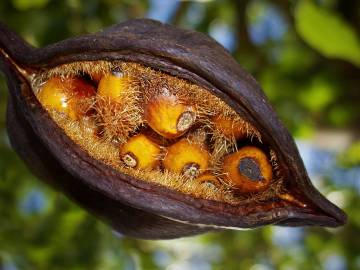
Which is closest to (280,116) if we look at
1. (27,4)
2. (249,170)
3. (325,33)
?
(325,33)

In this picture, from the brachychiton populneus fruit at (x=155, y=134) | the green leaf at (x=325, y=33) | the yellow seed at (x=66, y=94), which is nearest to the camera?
the brachychiton populneus fruit at (x=155, y=134)

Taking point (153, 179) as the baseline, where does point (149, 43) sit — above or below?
above

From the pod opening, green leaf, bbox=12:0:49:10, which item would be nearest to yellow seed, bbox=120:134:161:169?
the pod opening

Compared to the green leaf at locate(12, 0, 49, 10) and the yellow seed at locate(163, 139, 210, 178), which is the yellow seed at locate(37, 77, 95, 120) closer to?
the yellow seed at locate(163, 139, 210, 178)

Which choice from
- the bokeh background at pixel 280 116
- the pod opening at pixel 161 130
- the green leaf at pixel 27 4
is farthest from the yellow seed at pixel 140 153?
the green leaf at pixel 27 4

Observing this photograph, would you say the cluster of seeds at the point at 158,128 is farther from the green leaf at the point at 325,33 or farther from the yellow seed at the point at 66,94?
the green leaf at the point at 325,33

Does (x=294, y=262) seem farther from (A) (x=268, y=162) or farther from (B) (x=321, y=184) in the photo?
(A) (x=268, y=162)

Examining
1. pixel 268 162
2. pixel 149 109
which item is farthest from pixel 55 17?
pixel 268 162

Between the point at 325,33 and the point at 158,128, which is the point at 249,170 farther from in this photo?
the point at 325,33
